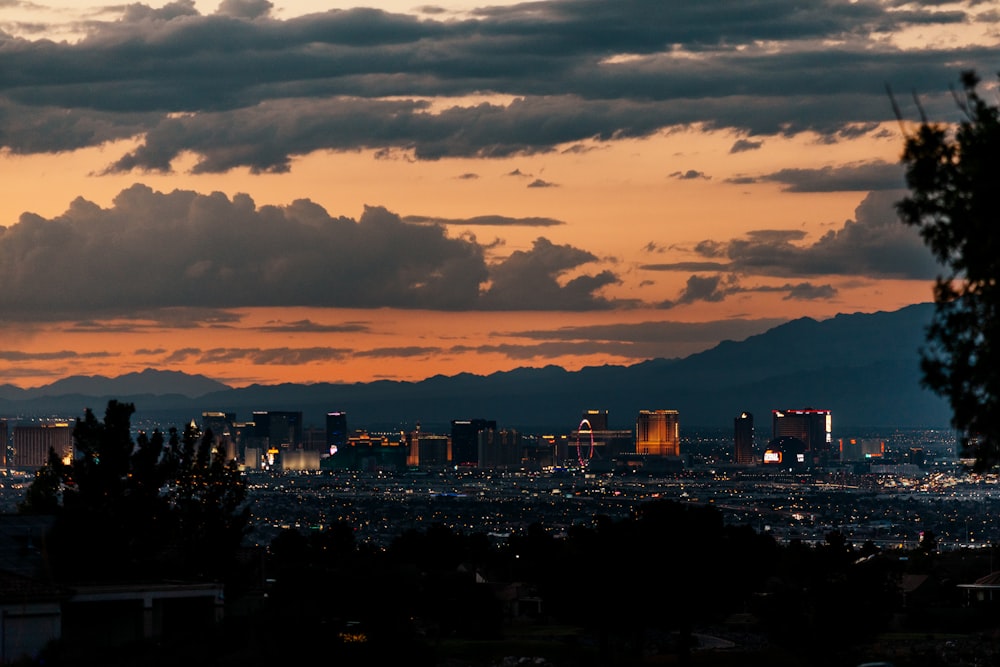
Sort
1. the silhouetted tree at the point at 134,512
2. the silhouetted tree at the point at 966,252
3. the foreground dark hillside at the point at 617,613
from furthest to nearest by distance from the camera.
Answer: the silhouetted tree at the point at 134,512, the foreground dark hillside at the point at 617,613, the silhouetted tree at the point at 966,252

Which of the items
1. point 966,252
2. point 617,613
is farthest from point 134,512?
point 966,252

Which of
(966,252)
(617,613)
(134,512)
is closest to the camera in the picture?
(966,252)

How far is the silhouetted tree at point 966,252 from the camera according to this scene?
28.6 m

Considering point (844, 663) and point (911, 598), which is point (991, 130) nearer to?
point (844, 663)

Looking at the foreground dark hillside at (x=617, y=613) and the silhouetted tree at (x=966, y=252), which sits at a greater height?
the silhouetted tree at (x=966, y=252)

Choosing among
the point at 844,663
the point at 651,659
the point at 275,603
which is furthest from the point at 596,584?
the point at 275,603

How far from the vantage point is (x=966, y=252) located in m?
29.3

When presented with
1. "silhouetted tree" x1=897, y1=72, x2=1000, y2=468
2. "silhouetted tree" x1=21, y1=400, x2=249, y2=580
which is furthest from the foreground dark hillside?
"silhouetted tree" x1=897, y1=72, x2=1000, y2=468

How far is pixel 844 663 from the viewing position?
63.4m

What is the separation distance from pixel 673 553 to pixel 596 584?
426cm

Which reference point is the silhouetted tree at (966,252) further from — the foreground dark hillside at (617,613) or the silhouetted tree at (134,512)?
the silhouetted tree at (134,512)

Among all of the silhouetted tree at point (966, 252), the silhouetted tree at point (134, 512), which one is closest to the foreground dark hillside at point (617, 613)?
the silhouetted tree at point (134, 512)

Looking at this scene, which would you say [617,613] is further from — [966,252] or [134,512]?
[966,252]

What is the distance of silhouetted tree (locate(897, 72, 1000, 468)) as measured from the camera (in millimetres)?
28562
